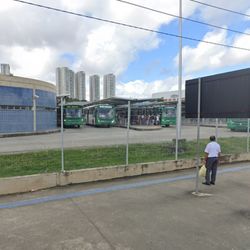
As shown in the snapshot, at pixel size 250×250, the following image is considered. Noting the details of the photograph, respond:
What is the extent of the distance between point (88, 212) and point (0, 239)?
1.69m

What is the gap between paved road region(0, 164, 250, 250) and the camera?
408 centimetres

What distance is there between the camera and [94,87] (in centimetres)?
7488

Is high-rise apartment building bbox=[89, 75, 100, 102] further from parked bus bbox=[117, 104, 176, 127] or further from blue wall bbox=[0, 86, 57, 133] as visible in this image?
blue wall bbox=[0, 86, 57, 133]

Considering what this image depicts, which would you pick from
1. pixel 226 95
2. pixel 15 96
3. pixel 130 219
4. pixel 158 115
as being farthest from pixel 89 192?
pixel 158 115

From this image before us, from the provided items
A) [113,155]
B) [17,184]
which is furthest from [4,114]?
[17,184]

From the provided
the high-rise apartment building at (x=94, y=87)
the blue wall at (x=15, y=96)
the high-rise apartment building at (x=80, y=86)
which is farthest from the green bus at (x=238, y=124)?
the high-rise apartment building at (x=94, y=87)

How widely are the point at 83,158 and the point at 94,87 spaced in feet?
218

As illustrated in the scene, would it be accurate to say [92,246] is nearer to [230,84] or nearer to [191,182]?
[191,182]

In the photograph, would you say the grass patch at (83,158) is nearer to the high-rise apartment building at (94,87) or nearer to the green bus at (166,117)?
the green bus at (166,117)

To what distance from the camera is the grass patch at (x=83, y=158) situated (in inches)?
326

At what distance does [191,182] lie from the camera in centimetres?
791

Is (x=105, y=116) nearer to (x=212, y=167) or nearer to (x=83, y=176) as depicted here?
(x=83, y=176)

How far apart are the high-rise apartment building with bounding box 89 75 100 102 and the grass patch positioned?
206ft

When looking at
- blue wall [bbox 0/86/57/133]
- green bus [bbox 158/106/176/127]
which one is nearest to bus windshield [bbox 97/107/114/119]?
green bus [bbox 158/106/176/127]
